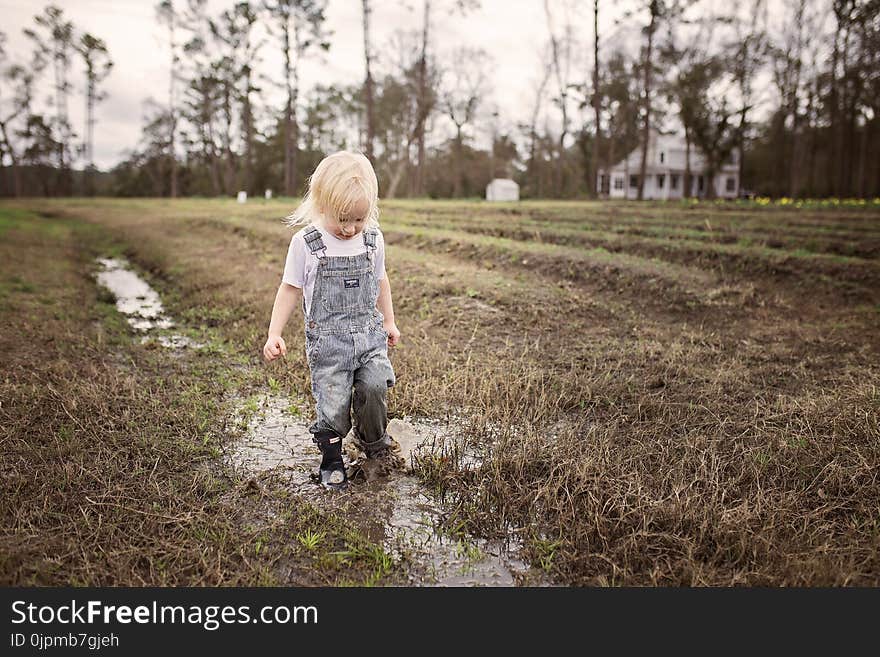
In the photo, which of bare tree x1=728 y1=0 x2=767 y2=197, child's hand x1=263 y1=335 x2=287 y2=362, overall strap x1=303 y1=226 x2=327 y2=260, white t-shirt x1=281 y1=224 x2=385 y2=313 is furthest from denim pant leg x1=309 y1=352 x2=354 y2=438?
bare tree x1=728 y1=0 x2=767 y2=197

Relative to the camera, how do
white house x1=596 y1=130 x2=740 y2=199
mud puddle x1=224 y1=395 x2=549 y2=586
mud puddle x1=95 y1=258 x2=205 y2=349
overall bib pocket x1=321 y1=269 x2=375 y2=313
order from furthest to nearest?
1. white house x1=596 y1=130 x2=740 y2=199
2. mud puddle x1=95 y1=258 x2=205 y2=349
3. overall bib pocket x1=321 y1=269 x2=375 y2=313
4. mud puddle x1=224 y1=395 x2=549 y2=586

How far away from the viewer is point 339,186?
10.5ft

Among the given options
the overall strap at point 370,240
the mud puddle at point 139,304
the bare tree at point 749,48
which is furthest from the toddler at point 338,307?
the bare tree at point 749,48

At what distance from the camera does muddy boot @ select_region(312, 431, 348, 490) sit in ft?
11.5

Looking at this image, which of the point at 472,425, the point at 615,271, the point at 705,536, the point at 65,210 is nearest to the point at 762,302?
the point at 615,271

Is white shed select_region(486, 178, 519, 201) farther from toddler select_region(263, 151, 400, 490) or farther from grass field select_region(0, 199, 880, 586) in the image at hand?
toddler select_region(263, 151, 400, 490)

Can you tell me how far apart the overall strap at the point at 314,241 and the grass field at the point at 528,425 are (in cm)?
121

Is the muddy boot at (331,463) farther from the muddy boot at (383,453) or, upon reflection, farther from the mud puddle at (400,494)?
the muddy boot at (383,453)

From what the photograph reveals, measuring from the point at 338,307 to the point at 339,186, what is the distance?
637 mm

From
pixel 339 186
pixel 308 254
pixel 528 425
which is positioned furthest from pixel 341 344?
pixel 528 425

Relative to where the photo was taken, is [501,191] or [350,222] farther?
[501,191]

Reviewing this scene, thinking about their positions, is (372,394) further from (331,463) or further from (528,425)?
(528,425)

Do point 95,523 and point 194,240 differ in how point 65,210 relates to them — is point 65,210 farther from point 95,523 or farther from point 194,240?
point 95,523

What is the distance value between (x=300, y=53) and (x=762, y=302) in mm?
33881
